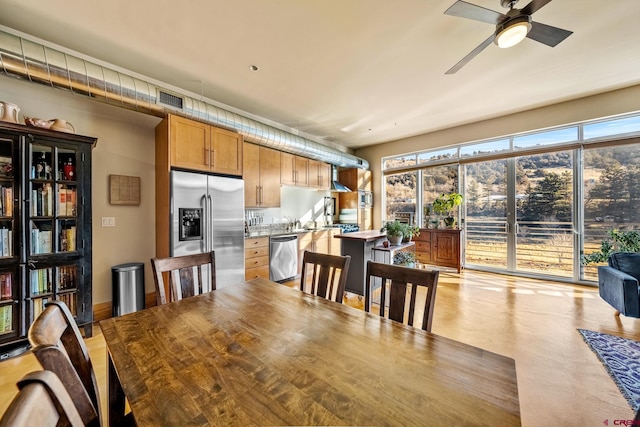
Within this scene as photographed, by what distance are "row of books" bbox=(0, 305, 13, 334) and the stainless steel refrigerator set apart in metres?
1.34

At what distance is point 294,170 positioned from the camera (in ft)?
16.4

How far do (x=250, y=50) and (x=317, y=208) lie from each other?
383cm

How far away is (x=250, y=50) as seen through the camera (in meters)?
2.65

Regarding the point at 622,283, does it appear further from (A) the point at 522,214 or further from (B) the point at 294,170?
(B) the point at 294,170

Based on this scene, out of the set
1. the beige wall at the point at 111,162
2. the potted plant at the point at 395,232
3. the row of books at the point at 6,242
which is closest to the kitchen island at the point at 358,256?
Result: the potted plant at the point at 395,232

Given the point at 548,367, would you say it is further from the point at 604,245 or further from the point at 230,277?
the point at 230,277

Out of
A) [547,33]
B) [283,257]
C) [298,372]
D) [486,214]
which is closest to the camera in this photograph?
[298,372]

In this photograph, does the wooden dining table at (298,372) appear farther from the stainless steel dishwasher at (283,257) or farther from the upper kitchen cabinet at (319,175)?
the upper kitchen cabinet at (319,175)

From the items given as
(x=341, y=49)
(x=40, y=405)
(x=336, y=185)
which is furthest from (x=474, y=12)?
(x=336, y=185)

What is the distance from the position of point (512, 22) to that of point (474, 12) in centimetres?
37

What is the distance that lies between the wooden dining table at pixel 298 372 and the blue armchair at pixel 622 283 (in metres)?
3.05

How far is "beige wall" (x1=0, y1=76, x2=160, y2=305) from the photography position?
8.93ft

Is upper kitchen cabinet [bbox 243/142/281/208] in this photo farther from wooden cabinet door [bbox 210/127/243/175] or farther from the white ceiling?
the white ceiling

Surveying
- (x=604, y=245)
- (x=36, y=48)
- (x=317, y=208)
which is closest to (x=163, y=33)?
(x=36, y=48)
